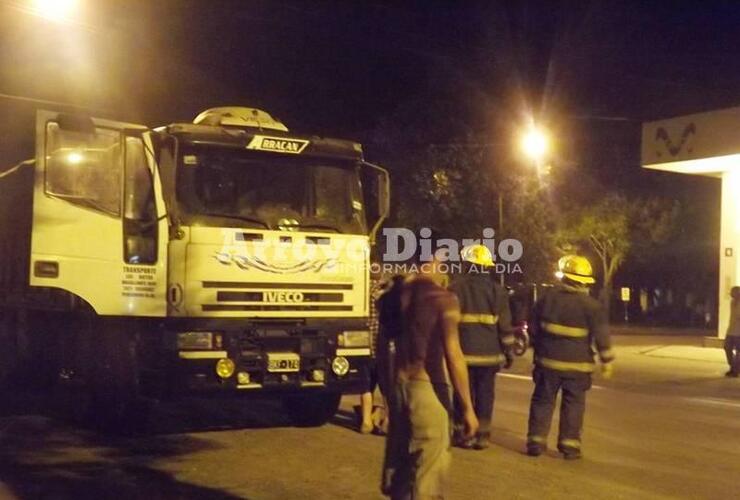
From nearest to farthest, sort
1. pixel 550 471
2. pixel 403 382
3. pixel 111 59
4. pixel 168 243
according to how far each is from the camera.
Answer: pixel 403 382 → pixel 550 471 → pixel 168 243 → pixel 111 59

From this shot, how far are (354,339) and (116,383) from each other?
2.44 m

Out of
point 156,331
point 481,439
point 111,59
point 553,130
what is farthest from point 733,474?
point 553,130

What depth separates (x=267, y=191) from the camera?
421 inches

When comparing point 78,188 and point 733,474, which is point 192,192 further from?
point 733,474

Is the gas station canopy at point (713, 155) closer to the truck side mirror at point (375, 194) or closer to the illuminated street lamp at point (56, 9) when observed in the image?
the illuminated street lamp at point (56, 9)

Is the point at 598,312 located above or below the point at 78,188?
below

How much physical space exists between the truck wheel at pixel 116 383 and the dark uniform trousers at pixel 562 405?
12.4 ft

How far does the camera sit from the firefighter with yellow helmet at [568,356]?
9641mm

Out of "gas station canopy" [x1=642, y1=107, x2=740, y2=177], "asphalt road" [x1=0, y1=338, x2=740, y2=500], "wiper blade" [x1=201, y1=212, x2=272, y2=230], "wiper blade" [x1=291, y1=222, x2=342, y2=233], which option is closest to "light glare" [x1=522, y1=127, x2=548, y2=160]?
"gas station canopy" [x1=642, y1=107, x2=740, y2=177]

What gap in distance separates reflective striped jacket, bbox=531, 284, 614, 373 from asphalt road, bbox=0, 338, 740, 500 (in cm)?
92

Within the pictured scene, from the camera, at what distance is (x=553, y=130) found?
39469 mm

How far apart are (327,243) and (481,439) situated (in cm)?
251

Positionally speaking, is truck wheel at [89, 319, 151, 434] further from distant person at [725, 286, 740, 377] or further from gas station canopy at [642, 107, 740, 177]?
gas station canopy at [642, 107, 740, 177]

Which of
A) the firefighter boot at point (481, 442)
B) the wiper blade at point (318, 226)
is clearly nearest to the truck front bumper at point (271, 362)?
the wiper blade at point (318, 226)
